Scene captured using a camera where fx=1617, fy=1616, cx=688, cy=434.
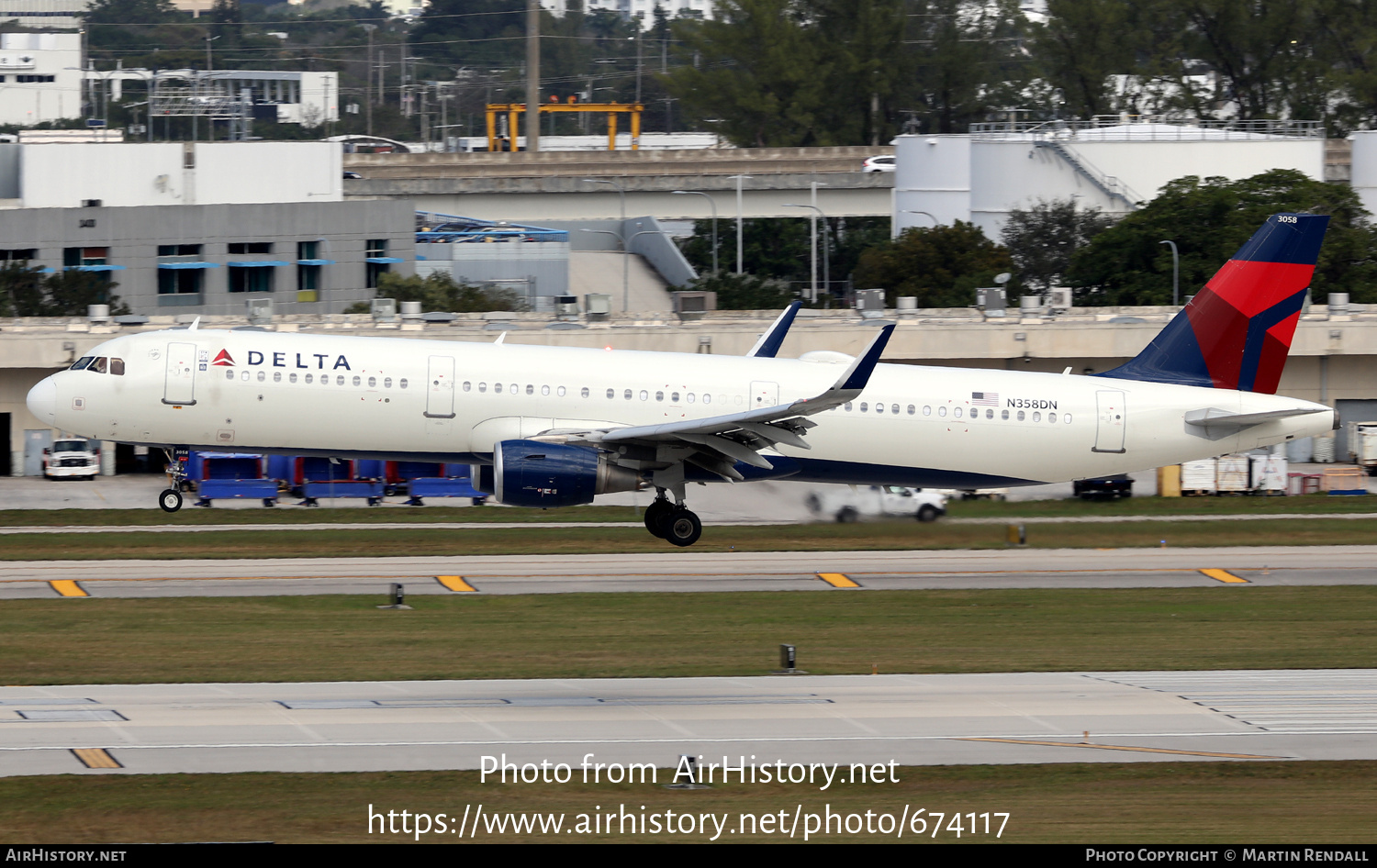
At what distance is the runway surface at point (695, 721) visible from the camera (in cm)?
2539

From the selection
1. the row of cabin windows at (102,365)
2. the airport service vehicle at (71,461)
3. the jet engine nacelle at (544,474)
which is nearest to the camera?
the jet engine nacelle at (544,474)

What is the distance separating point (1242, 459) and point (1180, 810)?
158ft

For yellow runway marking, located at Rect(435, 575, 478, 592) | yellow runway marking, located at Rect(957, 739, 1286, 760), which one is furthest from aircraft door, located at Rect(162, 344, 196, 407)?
yellow runway marking, located at Rect(957, 739, 1286, 760)

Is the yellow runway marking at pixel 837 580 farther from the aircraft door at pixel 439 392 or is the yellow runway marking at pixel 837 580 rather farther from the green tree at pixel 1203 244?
the green tree at pixel 1203 244

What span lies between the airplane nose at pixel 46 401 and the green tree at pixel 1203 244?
220 feet

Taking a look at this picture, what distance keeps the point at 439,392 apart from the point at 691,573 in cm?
971

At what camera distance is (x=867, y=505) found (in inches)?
1750

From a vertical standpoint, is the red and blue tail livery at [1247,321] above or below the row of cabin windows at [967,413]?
above

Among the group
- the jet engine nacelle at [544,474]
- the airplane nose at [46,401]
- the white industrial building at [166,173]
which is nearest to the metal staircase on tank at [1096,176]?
the white industrial building at [166,173]

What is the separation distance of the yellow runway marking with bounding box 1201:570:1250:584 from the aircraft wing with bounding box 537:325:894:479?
13.7m

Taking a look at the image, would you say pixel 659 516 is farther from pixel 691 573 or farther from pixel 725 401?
pixel 691 573

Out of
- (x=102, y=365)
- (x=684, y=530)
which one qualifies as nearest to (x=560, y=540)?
(x=684, y=530)

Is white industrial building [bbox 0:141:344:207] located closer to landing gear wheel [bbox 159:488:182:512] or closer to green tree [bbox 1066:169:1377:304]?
green tree [bbox 1066:169:1377:304]

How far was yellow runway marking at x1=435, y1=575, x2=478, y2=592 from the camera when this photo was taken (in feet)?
134
